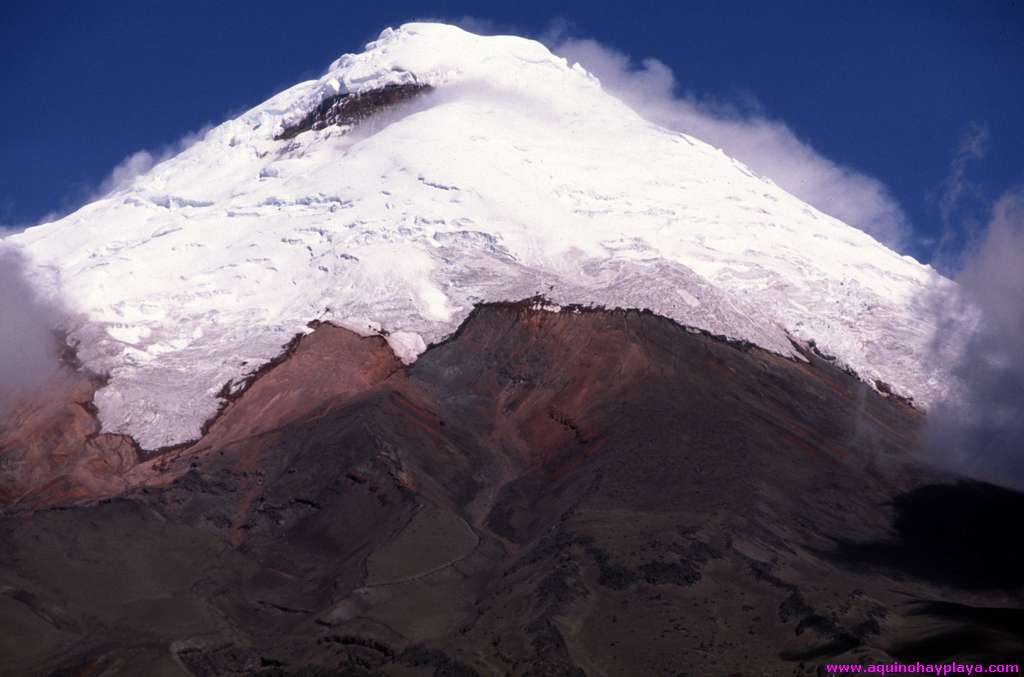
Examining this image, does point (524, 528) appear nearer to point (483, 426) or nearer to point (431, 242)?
point (483, 426)

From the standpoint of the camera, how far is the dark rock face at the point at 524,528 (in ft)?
156

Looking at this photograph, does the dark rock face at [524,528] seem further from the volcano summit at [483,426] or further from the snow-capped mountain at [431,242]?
the snow-capped mountain at [431,242]

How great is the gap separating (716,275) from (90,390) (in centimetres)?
3618

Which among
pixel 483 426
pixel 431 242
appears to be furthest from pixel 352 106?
pixel 483 426

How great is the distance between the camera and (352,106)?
115 meters

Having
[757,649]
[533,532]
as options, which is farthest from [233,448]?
[757,649]

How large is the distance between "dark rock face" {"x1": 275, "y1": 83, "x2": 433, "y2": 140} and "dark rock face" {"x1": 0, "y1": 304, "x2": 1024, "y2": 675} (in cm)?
3861

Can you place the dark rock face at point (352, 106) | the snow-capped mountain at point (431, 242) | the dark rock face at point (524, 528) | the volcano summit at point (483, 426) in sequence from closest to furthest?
the dark rock face at point (524, 528) → the volcano summit at point (483, 426) → the snow-capped mountain at point (431, 242) → the dark rock face at point (352, 106)

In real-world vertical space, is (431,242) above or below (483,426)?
above

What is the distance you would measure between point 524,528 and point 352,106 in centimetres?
6175

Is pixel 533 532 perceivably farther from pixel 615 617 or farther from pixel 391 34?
pixel 391 34

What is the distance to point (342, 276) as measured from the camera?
278 ft

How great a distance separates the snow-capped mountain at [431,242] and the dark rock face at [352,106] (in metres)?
0.22

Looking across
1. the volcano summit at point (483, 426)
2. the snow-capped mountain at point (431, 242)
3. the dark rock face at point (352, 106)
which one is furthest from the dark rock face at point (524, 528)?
the dark rock face at point (352, 106)
